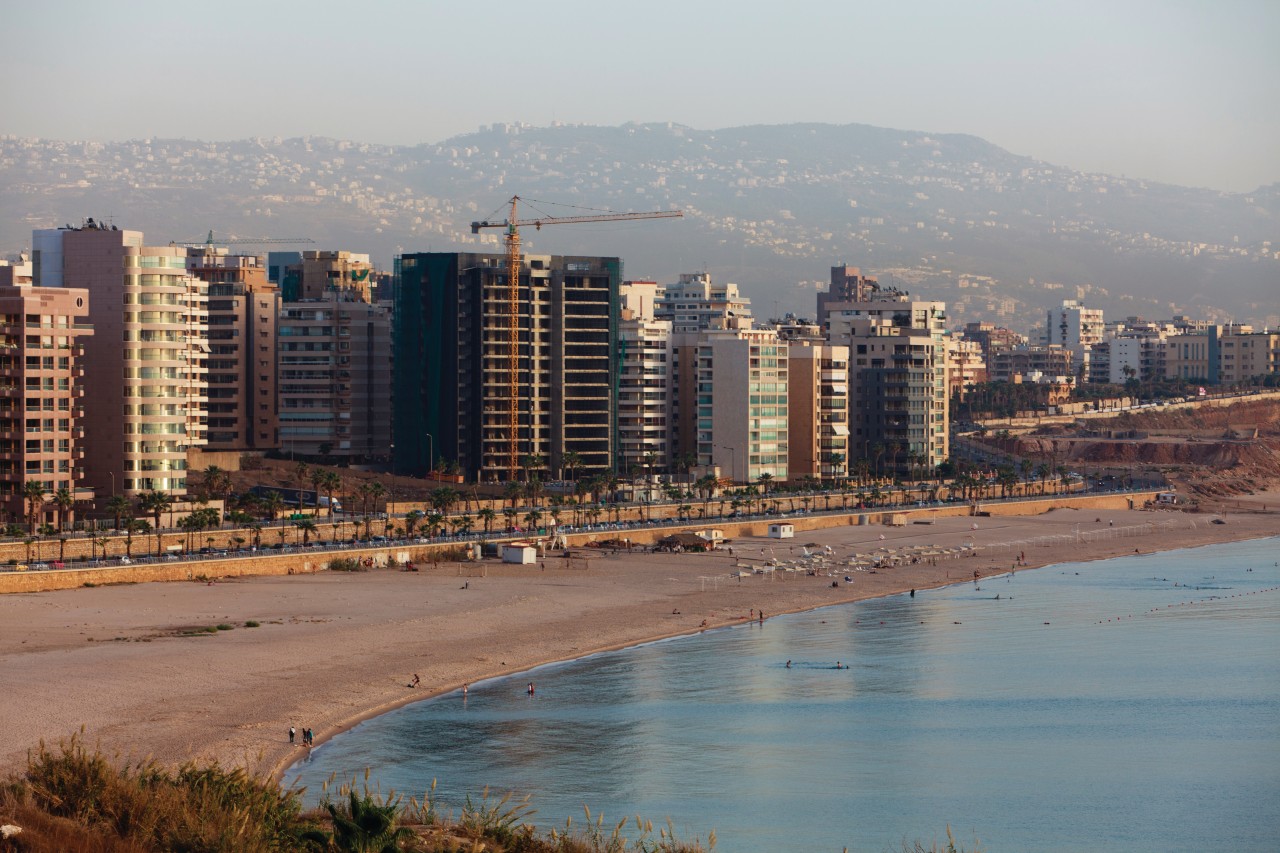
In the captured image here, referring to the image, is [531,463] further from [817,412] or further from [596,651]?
[596,651]

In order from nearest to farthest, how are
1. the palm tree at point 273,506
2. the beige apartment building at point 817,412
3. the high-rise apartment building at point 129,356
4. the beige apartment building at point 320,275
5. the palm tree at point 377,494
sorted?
the palm tree at point 273,506, the high-rise apartment building at point 129,356, the palm tree at point 377,494, the beige apartment building at point 817,412, the beige apartment building at point 320,275

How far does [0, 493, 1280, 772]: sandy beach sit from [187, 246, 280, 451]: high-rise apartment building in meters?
55.0

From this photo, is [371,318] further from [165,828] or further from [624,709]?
[165,828]

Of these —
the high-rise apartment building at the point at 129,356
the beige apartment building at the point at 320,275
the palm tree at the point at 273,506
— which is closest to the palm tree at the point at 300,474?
the palm tree at the point at 273,506

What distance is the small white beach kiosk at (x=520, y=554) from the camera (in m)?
107

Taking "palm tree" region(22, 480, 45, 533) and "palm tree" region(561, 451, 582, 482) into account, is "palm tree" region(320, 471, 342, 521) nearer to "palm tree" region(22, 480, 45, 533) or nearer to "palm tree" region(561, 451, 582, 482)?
"palm tree" region(561, 451, 582, 482)

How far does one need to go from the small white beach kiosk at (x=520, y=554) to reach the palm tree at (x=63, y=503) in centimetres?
2522

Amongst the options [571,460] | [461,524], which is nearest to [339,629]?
[461,524]

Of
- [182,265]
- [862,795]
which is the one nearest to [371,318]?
[182,265]

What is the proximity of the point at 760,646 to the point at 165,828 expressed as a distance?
51.3 m

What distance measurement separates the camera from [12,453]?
99.0m

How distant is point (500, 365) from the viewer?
150500 millimetres

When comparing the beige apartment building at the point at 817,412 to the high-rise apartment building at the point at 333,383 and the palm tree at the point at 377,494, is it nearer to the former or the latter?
the high-rise apartment building at the point at 333,383

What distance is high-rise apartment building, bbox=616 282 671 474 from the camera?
523 feet
